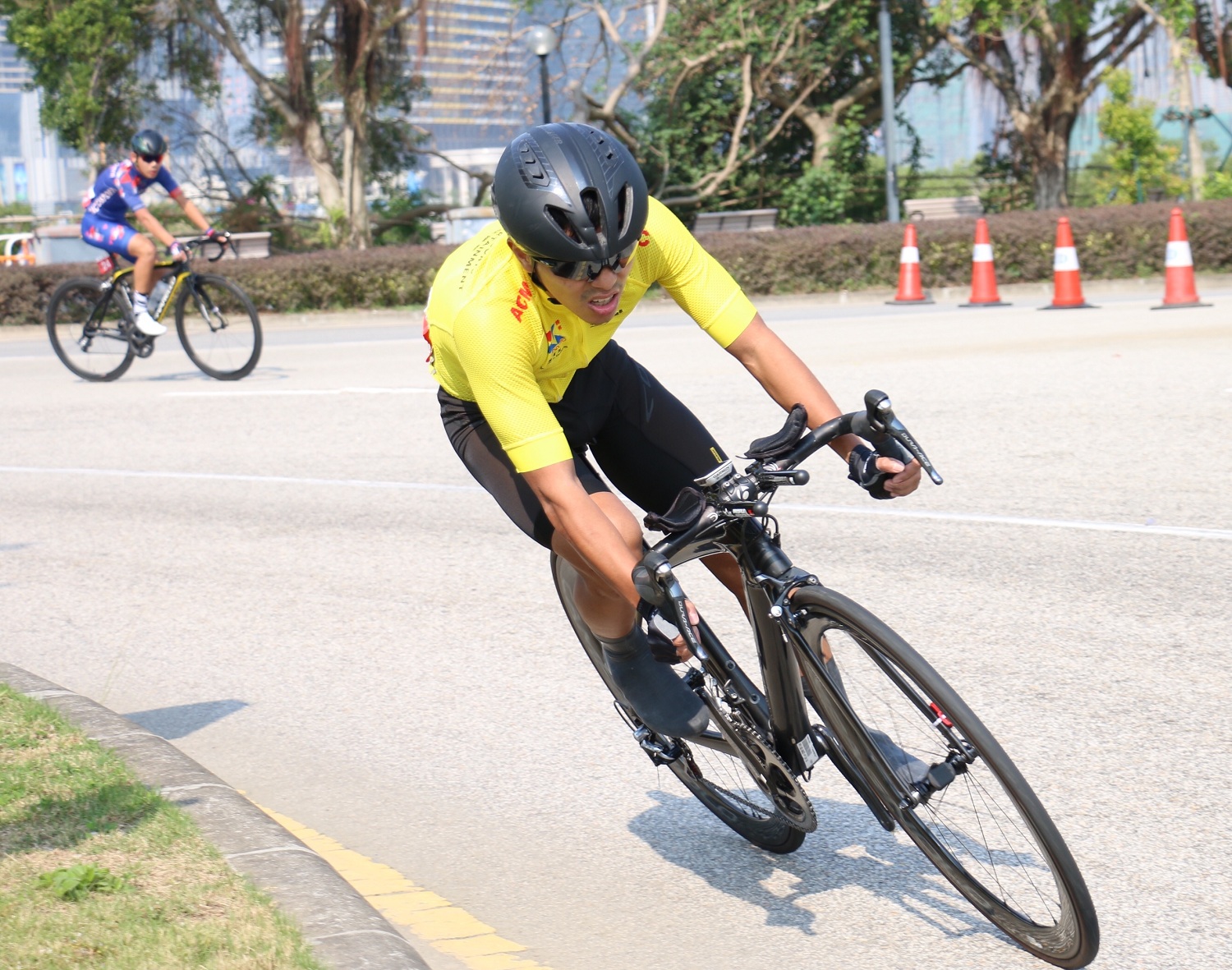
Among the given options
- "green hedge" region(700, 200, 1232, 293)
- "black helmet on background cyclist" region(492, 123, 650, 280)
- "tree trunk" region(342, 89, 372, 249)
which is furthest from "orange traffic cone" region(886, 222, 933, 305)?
"black helmet on background cyclist" region(492, 123, 650, 280)

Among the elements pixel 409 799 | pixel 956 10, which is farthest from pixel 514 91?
pixel 409 799

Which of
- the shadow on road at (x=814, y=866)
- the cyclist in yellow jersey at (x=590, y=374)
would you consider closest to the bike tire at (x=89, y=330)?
the cyclist in yellow jersey at (x=590, y=374)

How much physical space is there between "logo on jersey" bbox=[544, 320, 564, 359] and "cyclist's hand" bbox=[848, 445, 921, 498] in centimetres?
80

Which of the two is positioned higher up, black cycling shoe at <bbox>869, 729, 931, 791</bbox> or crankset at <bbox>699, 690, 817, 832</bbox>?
black cycling shoe at <bbox>869, 729, 931, 791</bbox>

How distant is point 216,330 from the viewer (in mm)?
14500

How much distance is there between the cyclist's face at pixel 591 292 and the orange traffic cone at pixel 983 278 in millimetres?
15915

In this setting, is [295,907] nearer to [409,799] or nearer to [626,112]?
[409,799]

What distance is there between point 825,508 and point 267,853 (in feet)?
15.4

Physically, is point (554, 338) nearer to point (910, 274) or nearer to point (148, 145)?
point (148, 145)

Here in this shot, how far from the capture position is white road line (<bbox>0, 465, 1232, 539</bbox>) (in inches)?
277

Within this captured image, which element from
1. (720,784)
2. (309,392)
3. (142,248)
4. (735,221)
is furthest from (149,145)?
(735,221)

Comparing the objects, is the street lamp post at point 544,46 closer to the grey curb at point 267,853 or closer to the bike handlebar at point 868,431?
the grey curb at point 267,853

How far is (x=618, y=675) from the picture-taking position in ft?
13.2

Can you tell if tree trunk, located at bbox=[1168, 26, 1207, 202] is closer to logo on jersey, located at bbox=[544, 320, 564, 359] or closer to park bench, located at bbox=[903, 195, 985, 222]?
park bench, located at bbox=[903, 195, 985, 222]
